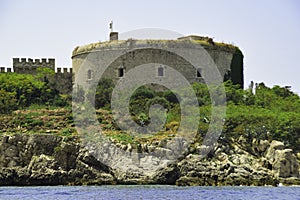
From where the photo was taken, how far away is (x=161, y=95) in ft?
156

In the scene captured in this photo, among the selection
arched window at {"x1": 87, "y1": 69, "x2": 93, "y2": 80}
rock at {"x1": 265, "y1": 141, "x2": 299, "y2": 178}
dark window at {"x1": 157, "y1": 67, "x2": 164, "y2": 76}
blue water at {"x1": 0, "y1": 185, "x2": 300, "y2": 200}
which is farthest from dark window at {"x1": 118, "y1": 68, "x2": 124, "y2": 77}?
blue water at {"x1": 0, "y1": 185, "x2": 300, "y2": 200}

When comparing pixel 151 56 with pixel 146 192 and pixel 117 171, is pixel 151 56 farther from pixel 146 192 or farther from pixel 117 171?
pixel 146 192

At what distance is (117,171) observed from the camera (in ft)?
123

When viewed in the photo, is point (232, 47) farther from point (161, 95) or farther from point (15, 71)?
point (15, 71)

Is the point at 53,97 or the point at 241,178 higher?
the point at 53,97

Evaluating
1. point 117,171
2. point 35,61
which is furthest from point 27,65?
point 117,171

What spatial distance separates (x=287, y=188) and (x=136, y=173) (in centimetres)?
690

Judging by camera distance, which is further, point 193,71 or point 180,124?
point 193,71

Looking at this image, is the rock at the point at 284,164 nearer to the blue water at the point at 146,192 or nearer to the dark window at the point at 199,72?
the blue water at the point at 146,192

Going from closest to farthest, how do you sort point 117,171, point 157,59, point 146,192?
point 146,192 → point 117,171 → point 157,59

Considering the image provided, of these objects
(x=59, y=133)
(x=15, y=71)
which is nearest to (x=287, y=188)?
(x=59, y=133)

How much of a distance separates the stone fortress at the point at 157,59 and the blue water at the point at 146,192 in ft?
51.4

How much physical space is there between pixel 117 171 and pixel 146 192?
19.0 ft

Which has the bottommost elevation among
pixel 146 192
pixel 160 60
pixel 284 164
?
pixel 146 192
